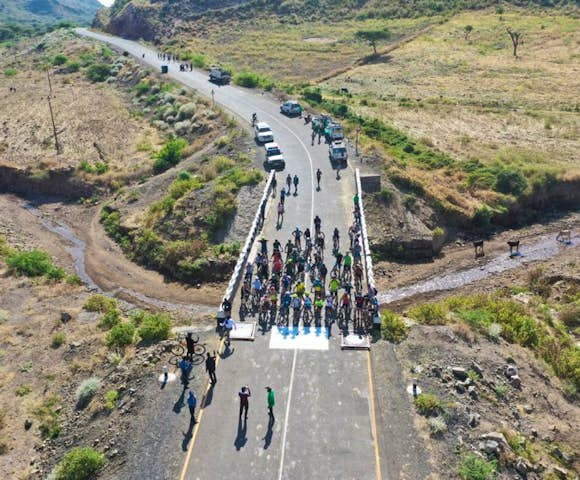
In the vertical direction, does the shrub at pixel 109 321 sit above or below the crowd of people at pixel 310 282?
below

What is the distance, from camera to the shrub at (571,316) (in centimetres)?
3167

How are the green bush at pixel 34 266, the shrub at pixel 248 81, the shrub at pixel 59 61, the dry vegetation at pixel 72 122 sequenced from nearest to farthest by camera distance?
the green bush at pixel 34 266
the dry vegetation at pixel 72 122
the shrub at pixel 248 81
the shrub at pixel 59 61

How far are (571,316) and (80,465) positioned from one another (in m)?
25.8

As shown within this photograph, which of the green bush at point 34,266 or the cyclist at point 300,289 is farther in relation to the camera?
the green bush at point 34,266

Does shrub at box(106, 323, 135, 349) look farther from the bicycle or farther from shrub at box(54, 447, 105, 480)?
shrub at box(54, 447, 105, 480)

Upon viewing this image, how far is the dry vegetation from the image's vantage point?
60.0 metres

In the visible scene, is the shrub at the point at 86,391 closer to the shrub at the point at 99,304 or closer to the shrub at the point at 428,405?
the shrub at the point at 99,304

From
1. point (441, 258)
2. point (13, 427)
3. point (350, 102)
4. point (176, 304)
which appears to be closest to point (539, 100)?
point (350, 102)

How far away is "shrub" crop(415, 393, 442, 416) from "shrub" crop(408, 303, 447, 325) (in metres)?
6.98

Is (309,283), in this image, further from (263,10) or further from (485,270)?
(263,10)

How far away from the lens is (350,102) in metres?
70.9

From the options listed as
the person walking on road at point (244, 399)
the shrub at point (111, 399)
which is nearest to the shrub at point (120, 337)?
the shrub at point (111, 399)

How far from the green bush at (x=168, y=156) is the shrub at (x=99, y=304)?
22494 mm

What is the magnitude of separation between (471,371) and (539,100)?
57639 millimetres
